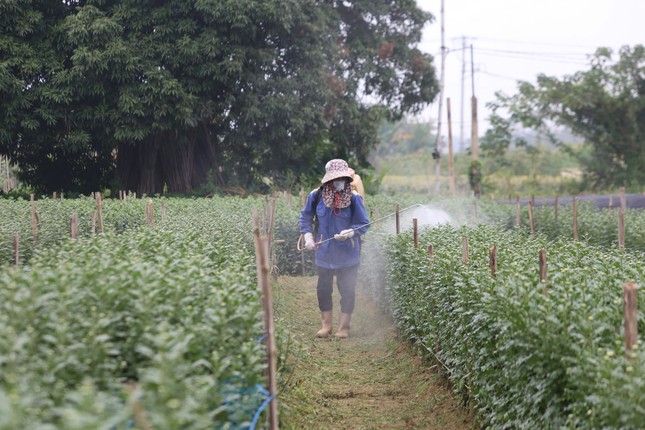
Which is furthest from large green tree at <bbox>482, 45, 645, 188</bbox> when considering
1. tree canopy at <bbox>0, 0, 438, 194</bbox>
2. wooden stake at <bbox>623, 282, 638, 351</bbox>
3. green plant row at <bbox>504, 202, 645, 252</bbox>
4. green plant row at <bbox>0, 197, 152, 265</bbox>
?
wooden stake at <bbox>623, 282, 638, 351</bbox>

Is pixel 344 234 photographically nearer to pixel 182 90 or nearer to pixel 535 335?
pixel 535 335

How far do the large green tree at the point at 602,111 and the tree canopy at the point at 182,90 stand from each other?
1756cm

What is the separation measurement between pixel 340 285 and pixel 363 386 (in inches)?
74.7

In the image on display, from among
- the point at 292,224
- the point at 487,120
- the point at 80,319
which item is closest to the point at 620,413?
the point at 80,319

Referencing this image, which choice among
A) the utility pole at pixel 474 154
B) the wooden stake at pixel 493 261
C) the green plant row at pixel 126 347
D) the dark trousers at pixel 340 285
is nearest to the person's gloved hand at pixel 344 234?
the dark trousers at pixel 340 285

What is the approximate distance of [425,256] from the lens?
8.67m

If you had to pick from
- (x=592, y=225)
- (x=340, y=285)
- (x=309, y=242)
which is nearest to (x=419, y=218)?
(x=592, y=225)

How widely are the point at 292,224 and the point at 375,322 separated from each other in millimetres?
4357

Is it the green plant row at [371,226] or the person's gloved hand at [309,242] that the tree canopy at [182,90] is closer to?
the green plant row at [371,226]

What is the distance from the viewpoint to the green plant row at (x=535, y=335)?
4277mm

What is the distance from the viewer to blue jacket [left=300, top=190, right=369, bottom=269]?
10.6 m

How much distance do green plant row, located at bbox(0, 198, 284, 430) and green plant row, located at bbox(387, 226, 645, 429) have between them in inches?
59.2

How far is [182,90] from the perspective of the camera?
972 inches

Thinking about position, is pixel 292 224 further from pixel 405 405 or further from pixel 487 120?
pixel 487 120
